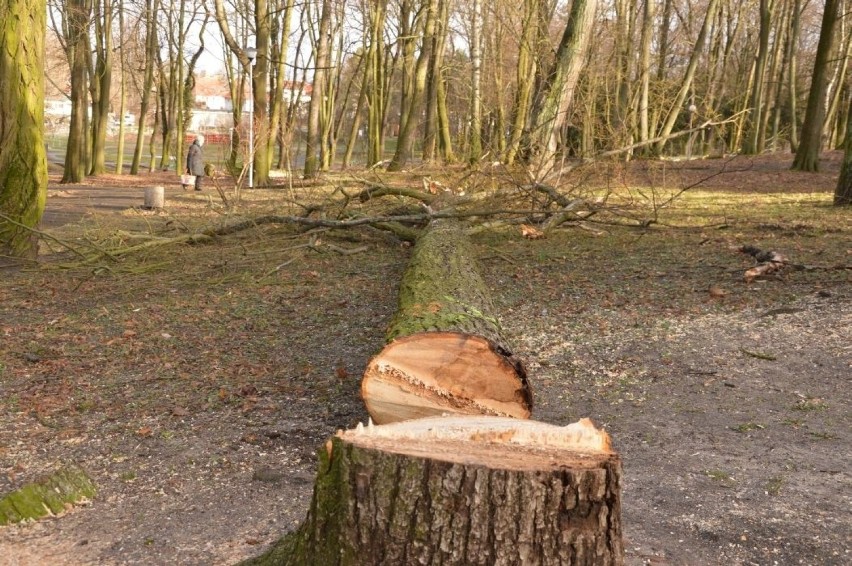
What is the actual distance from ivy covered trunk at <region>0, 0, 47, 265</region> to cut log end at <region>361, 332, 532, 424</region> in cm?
614

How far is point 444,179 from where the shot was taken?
14172 millimetres

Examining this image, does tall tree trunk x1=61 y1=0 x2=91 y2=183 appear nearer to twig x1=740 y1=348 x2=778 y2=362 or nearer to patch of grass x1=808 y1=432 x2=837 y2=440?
twig x1=740 y1=348 x2=778 y2=362

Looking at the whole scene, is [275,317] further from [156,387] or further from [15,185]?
[15,185]

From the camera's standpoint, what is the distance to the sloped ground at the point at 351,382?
3385mm

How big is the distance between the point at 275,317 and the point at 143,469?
305 centimetres

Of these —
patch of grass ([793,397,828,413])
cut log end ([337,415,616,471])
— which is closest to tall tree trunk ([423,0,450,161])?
patch of grass ([793,397,828,413])

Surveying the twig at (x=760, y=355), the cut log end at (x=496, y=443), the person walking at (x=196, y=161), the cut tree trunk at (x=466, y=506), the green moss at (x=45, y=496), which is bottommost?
the green moss at (x=45, y=496)

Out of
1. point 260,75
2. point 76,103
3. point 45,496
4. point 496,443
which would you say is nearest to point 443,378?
point 496,443

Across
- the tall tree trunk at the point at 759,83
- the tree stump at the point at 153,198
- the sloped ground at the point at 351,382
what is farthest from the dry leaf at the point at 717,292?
the tall tree trunk at the point at 759,83

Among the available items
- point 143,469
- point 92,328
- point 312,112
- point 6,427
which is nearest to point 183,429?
point 143,469

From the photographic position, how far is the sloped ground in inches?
133

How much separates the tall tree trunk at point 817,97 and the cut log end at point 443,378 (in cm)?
1430

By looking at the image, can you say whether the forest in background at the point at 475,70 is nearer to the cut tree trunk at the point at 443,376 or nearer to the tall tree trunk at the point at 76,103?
the tall tree trunk at the point at 76,103

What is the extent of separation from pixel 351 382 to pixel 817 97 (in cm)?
1451
